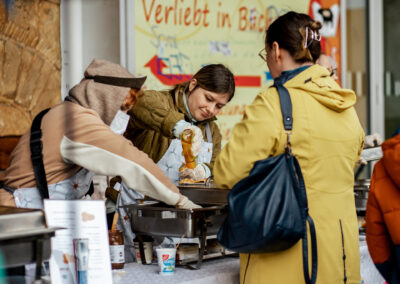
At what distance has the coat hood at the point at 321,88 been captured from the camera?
7.37 feet

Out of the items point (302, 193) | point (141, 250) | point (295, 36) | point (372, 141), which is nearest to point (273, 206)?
point (302, 193)

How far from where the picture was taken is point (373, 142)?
3.87 meters

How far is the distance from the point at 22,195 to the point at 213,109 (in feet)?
4.07

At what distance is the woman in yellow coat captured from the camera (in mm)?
2182

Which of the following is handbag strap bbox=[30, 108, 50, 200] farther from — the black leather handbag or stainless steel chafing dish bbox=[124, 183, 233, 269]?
the black leather handbag

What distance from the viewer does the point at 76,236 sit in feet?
6.68

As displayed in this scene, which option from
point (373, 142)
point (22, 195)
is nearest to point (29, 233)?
point (22, 195)

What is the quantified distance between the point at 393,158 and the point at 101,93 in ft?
3.81

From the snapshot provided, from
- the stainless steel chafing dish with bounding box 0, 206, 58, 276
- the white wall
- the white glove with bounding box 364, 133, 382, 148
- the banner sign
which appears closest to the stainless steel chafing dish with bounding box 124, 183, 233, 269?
the stainless steel chafing dish with bounding box 0, 206, 58, 276

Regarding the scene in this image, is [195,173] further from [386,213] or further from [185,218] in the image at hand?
[386,213]

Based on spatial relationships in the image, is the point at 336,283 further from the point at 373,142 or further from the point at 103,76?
the point at 373,142

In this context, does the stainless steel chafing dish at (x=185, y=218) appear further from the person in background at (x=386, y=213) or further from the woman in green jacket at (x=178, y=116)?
the person in background at (x=386, y=213)

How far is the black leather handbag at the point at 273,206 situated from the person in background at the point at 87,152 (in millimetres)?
393

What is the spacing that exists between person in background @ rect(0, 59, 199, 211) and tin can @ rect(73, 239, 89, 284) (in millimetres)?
384
